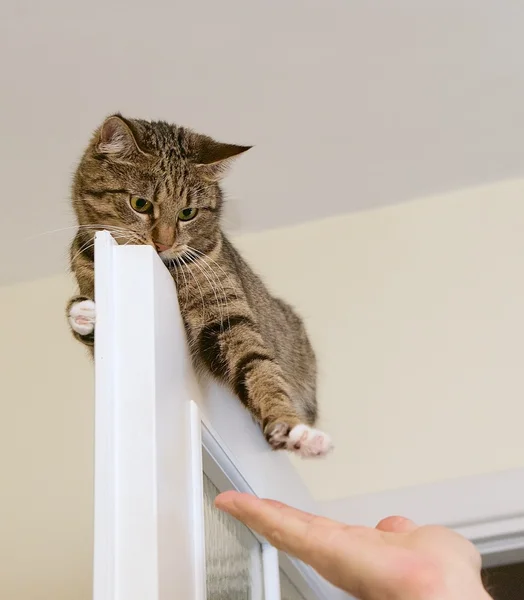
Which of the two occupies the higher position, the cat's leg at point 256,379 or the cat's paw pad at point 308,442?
the cat's leg at point 256,379

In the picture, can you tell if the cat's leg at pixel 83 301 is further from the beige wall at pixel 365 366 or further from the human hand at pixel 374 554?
the beige wall at pixel 365 366

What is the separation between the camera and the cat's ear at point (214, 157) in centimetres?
105

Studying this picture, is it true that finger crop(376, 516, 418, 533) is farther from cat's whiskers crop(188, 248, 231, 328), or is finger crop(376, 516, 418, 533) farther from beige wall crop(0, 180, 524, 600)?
beige wall crop(0, 180, 524, 600)

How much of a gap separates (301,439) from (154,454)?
33 centimetres

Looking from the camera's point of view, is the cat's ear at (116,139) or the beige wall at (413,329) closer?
the cat's ear at (116,139)

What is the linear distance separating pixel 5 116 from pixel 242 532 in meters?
1.04

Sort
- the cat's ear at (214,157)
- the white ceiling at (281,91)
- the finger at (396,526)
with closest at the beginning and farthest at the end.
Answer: the finger at (396,526) → the cat's ear at (214,157) → the white ceiling at (281,91)

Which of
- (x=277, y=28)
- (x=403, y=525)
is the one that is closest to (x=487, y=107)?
(x=277, y=28)

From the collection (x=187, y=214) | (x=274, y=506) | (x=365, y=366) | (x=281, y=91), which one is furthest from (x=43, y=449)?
(x=274, y=506)

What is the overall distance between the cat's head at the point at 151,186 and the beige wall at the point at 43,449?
2.58 feet

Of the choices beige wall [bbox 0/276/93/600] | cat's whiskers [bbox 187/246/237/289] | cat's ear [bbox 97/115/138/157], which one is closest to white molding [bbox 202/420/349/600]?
cat's whiskers [bbox 187/246/237/289]

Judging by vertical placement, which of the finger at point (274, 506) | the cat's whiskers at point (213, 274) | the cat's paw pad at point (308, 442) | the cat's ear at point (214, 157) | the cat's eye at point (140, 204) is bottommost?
the finger at point (274, 506)

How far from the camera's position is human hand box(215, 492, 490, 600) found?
0.47 metres

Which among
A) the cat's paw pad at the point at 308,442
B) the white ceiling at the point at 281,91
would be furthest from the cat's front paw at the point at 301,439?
the white ceiling at the point at 281,91
